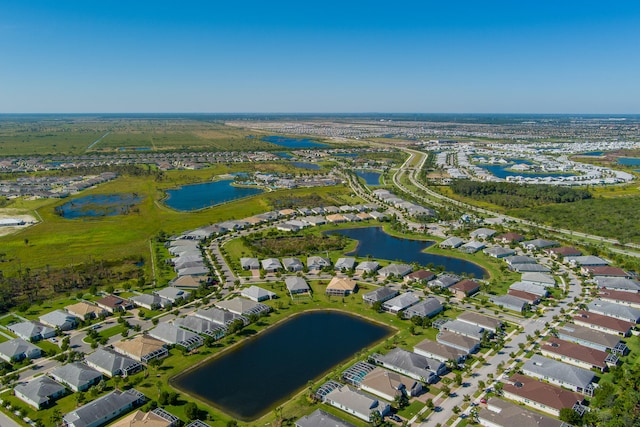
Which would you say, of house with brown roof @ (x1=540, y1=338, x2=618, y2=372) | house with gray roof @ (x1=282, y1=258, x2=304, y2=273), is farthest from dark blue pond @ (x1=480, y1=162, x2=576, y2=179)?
house with brown roof @ (x1=540, y1=338, x2=618, y2=372)

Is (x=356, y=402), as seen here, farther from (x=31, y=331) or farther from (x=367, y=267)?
(x=31, y=331)

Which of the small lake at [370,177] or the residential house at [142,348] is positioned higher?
the small lake at [370,177]

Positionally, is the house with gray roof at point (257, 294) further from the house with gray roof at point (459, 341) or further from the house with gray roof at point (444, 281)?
the house with gray roof at point (459, 341)

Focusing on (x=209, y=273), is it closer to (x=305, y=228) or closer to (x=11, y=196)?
(x=305, y=228)

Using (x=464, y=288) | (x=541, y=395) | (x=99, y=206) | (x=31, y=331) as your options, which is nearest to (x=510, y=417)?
(x=541, y=395)

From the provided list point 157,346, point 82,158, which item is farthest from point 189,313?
point 82,158

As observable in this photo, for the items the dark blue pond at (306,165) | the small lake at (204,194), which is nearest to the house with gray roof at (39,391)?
the small lake at (204,194)

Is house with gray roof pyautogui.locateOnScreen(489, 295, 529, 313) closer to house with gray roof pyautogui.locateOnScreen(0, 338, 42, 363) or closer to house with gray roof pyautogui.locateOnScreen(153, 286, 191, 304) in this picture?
house with gray roof pyautogui.locateOnScreen(153, 286, 191, 304)
